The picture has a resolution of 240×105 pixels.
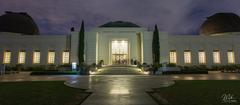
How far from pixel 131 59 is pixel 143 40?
4.66 meters

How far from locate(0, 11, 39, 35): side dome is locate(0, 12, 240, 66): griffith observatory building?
7.76 m

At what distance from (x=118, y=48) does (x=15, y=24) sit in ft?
88.7

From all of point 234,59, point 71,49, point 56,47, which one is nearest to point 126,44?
point 71,49

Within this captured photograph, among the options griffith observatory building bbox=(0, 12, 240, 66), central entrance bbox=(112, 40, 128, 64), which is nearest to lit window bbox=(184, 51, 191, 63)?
griffith observatory building bbox=(0, 12, 240, 66)

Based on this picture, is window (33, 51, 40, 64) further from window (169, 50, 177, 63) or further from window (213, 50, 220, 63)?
window (213, 50, 220, 63)

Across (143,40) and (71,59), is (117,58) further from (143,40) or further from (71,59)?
(71,59)

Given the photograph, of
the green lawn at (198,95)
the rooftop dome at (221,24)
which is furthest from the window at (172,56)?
the green lawn at (198,95)

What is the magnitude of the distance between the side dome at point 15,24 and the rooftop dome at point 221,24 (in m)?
48.0

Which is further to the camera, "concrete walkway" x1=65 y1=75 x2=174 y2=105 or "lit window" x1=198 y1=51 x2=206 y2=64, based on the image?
"lit window" x1=198 y1=51 x2=206 y2=64

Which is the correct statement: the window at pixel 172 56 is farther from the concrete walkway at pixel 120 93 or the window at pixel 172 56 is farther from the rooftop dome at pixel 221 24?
the concrete walkway at pixel 120 93

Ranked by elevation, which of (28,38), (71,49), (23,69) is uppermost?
(28,38)

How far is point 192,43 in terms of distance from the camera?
38188mm

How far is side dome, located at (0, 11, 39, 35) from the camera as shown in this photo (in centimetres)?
4483

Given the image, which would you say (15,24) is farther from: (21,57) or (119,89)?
(119,89)
